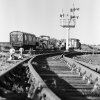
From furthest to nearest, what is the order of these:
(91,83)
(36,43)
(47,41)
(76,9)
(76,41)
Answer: (76,41) < (76,9) < (47,41) < (36,43) < (91,83)

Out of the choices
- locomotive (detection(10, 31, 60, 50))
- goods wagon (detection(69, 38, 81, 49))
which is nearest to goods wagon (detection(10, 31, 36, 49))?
locomotive (detection(10, 31, 60, 50))

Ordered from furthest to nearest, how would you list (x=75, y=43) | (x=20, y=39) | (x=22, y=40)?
(x=75, y=43)
(x=20, y=39)
(x=22, y=40)

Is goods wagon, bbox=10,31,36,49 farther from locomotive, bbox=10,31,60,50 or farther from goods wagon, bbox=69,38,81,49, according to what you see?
goods wagon, bbox=69,38,81,49

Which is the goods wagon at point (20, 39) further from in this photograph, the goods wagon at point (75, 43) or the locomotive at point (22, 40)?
the goods wagon at point (75, 43)

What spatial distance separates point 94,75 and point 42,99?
4.11 metres

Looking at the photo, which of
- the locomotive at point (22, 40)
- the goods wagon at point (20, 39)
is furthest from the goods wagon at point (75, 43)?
the goods wagon at point (20, 39)

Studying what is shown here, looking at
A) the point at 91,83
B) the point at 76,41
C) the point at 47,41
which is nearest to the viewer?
the point at 91,83

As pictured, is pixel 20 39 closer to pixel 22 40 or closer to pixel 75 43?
pixel 22 40

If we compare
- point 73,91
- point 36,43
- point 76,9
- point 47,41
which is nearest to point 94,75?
point 73,91

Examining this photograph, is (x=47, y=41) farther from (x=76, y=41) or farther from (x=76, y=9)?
(x=76, y=41)

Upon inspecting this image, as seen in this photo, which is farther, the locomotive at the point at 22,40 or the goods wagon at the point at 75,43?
the goods wagon at the point at 75,43

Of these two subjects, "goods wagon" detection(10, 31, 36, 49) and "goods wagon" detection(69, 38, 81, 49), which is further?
"goods wagon" detection(69, 38, 81, 49)

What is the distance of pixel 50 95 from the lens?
4.89 metres

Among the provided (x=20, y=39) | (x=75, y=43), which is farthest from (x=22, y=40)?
(x=75, y=43)
